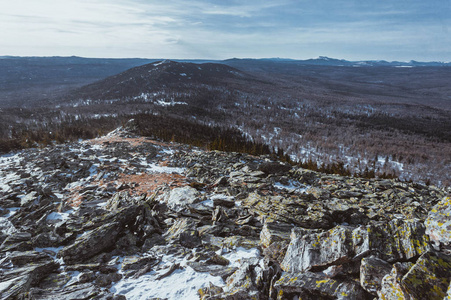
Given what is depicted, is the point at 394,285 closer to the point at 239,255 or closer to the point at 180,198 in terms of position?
the point at 239,255

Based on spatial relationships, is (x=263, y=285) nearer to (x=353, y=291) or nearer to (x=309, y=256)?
(x=309, y=256)

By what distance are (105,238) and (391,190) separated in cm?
1938

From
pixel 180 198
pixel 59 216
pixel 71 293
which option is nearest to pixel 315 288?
pixel 71 293

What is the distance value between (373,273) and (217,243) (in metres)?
5.41

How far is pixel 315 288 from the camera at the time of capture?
5242 millimetres

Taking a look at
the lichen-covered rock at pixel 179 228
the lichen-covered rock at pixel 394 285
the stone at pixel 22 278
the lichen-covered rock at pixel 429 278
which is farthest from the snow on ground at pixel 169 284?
the lichen-covered rock at pixel 429 278

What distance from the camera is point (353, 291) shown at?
5031 millimetres

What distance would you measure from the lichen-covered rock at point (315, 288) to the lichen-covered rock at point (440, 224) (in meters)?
2.48

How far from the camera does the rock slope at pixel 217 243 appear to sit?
5367 millimetres

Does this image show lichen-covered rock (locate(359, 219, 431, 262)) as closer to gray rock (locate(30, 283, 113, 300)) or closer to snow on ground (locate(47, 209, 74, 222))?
gray rock (locate(30, 283, 113, 300))

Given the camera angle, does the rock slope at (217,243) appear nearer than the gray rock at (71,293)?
Yes

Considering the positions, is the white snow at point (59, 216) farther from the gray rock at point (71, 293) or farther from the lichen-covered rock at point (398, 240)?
the lichen-covered rock at point (398, 240)

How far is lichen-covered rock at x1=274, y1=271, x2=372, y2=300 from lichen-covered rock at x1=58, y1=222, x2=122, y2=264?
6.77 metres

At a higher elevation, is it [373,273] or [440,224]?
[440,224]
